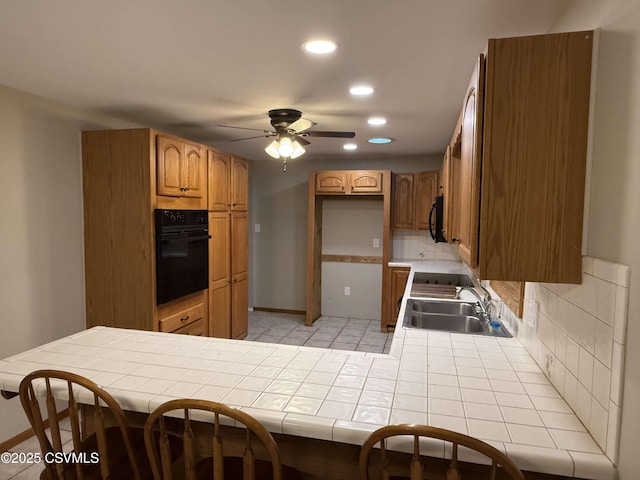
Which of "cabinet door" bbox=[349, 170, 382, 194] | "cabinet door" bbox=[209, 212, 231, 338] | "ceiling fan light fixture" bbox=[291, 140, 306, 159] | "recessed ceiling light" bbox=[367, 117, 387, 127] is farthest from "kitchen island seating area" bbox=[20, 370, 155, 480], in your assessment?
"cabinet door" bbox=[349, 170, 382, 194]

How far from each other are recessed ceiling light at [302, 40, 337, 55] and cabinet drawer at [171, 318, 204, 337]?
248cm

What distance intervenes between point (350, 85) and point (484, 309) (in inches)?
66.5

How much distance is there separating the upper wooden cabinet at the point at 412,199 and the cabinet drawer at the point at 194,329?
2.75 m

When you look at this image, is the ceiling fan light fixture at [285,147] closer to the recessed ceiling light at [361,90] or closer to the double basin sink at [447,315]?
the recessed ceiling light at [361,90]

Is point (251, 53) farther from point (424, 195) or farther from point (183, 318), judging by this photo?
point (424, 195)

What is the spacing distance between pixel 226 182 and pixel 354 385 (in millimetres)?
3068

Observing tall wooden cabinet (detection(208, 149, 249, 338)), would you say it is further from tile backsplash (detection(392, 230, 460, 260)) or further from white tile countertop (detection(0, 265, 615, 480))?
tile backsplash (detection(392, 230, 460, 260))

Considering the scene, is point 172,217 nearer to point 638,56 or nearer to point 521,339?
point 521,339

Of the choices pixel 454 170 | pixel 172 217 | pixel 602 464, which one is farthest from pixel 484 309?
pixel 172 217

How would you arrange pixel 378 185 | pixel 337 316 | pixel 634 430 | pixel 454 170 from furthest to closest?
pixel 337 316
pixel 378 185
pixel 454 170
pixel 634 430

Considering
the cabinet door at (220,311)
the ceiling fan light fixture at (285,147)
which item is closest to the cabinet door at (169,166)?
the ceiling fan light fixture at (285,147)

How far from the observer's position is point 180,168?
3.27 metres

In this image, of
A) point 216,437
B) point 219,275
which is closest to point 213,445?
point 216,437

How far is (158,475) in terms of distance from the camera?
1244mm
